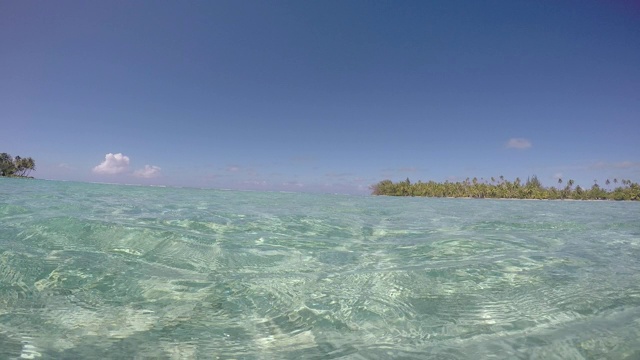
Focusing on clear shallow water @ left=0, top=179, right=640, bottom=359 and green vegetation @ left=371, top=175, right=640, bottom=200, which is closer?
clear shallow water @ left=0, top=179, right=640, bottom=359

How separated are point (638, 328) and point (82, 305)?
3996 millimetres

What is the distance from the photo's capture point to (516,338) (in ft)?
6.82

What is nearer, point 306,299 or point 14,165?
point 306,299

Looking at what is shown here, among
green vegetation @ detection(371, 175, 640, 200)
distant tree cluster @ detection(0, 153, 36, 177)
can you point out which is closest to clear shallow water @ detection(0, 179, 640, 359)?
green vegetation @ detection(371, 175, 640, 200)

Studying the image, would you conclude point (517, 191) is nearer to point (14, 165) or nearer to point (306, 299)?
point (306, 299)

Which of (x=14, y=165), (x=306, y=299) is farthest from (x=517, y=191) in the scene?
(x=14, y=165)

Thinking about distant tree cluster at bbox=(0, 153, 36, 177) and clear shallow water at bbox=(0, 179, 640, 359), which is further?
distant tree cluster at bbox=(0, 153, 36, 177)

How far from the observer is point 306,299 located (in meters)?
2.84

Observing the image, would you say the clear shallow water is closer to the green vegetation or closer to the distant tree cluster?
the green vegetation

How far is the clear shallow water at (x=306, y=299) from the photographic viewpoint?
1.99 m

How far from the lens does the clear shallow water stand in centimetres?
199

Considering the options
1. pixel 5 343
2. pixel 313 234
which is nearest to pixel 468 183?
pixel 313 234

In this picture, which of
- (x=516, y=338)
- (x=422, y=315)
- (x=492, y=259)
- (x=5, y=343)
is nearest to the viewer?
(x=5, y=343)

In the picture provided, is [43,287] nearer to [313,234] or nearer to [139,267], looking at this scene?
[139,267]
